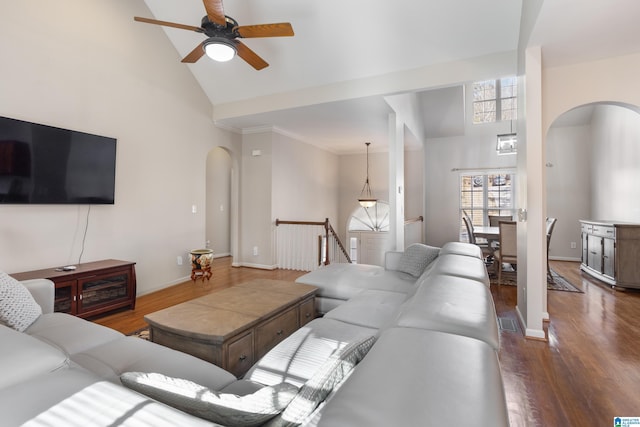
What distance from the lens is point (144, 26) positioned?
4027 mm

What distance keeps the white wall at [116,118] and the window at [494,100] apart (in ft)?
20.0

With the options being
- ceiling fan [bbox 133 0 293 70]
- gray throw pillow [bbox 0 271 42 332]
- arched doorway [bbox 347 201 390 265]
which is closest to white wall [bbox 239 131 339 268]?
arched doorway [bbox 347 201 390 265]

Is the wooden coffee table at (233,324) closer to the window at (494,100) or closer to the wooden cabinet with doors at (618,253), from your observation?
the wooden cabinet with doors at (618,253)

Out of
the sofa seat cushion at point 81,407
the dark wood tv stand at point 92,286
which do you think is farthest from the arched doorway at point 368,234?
the sofa seat cushion at point 81,407

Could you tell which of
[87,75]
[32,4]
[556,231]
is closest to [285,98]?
[87,75]

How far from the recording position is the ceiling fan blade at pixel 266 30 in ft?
8.71

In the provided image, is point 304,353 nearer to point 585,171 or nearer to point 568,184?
point 568,184

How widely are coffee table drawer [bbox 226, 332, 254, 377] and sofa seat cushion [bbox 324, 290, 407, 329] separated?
574 millimetres

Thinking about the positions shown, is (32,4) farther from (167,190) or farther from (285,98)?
(285,98)

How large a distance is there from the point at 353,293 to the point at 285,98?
3229mm

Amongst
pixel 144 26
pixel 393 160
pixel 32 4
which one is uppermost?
pixel 144 26

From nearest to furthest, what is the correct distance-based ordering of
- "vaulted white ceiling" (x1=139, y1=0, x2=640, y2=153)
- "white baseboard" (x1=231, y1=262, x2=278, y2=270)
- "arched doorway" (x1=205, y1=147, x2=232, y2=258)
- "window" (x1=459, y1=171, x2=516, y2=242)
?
"vaulted white ceiling" (x1=139, y1=0, x2=640, y2=153) → "white baseboard" (x1=231, y1=262, x2=278, y2=270) → "arched doorway" (x1=205, y1=147, x2=232, y2=258) → "window" (x1=459, y1=171, x2=516, y2=242)

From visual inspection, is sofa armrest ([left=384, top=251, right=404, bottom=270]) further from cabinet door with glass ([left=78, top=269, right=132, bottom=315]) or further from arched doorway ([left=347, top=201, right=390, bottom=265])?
arched doorway ([left=347, top=201, right=390, bottom=265])

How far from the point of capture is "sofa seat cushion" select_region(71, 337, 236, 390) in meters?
1.43
